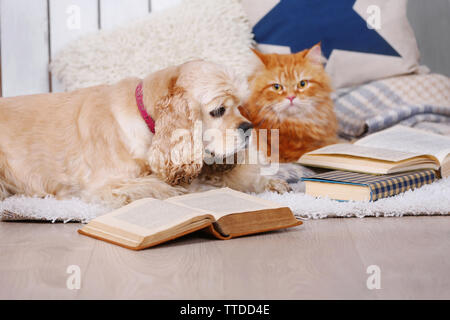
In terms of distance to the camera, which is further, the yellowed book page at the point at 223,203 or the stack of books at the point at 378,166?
the stack of books at the point at 378,166

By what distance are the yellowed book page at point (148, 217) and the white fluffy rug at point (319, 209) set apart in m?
0.21

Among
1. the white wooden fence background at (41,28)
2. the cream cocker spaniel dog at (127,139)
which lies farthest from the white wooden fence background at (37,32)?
the cream cocker spaniel dog at (127,139)

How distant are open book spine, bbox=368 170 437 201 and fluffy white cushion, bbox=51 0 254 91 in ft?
3.63

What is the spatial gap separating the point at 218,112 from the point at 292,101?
2.07 ft

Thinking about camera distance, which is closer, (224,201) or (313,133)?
(224,201)

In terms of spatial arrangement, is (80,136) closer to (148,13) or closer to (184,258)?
(184,258)

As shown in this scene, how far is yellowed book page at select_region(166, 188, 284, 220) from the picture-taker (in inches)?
56.7

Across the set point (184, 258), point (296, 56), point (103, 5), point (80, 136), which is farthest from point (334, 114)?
point (103, 5)

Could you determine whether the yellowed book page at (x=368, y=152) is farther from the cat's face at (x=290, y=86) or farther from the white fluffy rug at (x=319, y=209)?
the cat's face at (x=290, y=86)

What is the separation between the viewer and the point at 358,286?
1.02 metres

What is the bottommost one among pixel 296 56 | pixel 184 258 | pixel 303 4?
pixel 184 258

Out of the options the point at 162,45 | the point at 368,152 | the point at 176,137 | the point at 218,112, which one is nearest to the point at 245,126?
the point at 218,112

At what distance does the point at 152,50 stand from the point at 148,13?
1.79ft

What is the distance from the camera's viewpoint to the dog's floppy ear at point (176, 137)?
1646mm
